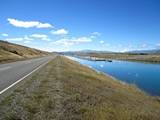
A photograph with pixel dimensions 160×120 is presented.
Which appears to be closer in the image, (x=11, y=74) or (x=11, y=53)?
(x=11, y=74)

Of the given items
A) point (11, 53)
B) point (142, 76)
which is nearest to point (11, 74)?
point (142, 76)

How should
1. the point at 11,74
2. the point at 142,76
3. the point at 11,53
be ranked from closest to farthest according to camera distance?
the point at 11,74 < the point at 142,76 < the point at 11,53

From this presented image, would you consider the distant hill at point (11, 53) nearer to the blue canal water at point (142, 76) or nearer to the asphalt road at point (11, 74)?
the asphalt road at point (11, 74)

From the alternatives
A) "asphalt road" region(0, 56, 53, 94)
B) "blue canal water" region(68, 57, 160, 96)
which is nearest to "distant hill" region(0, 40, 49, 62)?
"asphalt road" region(0, 56, 53, 94)

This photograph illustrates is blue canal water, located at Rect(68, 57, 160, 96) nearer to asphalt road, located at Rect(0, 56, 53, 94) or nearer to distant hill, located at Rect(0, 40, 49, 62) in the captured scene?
asphalt road, located at Rect(0, 56, 53, 94)

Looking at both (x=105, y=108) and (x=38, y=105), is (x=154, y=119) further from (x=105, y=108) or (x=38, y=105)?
(x=38, y=105)

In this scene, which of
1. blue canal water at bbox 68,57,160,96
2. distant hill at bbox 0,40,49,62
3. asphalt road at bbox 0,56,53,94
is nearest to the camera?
asphalt road at bbox 0,56,53,94

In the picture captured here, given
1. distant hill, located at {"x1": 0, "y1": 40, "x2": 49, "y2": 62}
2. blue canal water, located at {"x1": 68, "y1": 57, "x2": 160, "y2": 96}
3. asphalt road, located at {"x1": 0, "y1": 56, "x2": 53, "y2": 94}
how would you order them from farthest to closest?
distant hill, located at {"x1": 0, "y1": 40, "x2": 49, "y2": 62}
blue canal water, located at {"x1": 68, "y1": 57, "x2": 160, "y2": 96}
asphalt road, located at {"x1": 0, "y1": 56, "x2": 53, "y2": 94}

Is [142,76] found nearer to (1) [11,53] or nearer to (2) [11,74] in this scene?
(2) [11,74]

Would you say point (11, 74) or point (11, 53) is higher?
point (11, 53)

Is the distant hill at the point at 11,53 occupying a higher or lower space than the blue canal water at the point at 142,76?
higher

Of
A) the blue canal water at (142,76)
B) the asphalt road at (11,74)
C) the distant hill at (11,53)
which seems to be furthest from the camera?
the distant hill at (11,53)

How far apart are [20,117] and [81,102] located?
10.9 feet

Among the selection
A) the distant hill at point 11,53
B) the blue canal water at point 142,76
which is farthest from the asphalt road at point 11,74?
the distant hill at point 11,53
